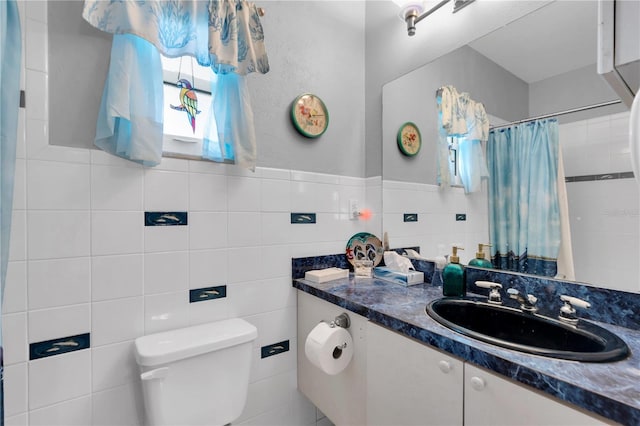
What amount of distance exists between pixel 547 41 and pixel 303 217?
127 cm

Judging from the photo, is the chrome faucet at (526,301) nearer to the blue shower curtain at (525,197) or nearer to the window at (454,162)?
the blue shower curtain at (525,197)

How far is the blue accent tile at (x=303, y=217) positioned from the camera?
154cm

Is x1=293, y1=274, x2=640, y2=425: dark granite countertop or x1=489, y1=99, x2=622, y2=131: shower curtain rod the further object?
x1=489, y1=99, x2=622, y2=131: shower curtain rod

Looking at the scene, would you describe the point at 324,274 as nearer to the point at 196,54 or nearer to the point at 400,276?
the point at 400,276

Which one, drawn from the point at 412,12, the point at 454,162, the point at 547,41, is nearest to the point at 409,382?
the point at 454,162

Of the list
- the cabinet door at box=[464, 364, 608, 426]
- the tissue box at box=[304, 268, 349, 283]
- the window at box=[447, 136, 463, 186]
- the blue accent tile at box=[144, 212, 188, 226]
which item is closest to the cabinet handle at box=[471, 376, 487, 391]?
the cabinet door at box=[464, 364, 608, 426]

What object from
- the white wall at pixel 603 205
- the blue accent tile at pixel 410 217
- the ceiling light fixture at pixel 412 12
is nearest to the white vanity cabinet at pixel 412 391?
the white wall at pixel 603 205

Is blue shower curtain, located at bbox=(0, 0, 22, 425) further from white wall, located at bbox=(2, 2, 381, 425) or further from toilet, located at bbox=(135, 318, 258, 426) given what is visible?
toilet, located at bbox=(135, 318, 258, 426)

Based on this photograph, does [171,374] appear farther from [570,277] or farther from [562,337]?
[570,277]

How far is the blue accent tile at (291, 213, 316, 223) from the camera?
1537 millimetres

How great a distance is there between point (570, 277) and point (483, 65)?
94cm

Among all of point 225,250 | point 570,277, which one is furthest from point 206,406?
point 570,277

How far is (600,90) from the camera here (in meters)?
0.95

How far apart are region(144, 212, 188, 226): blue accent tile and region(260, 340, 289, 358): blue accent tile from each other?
736 millimetres
